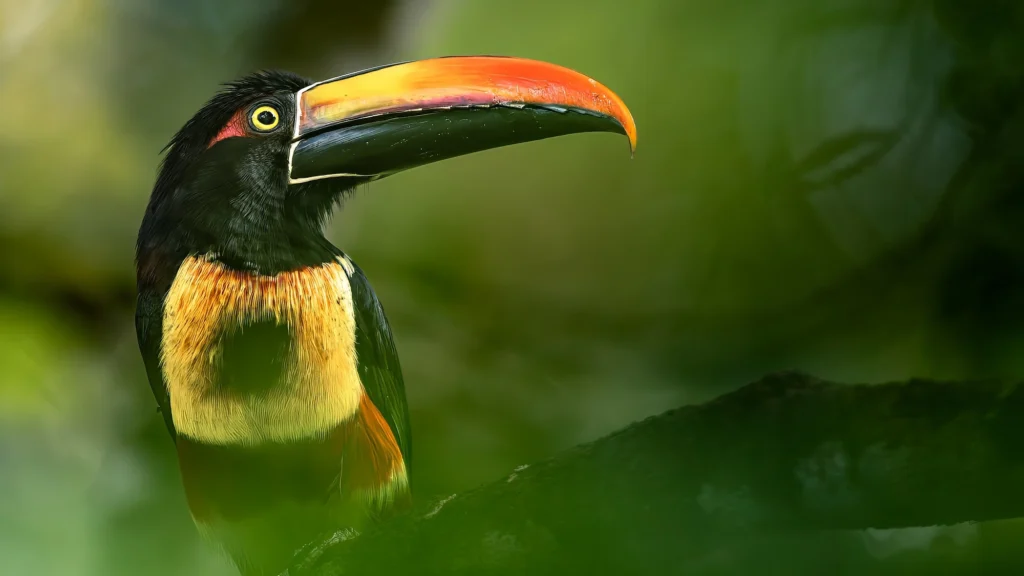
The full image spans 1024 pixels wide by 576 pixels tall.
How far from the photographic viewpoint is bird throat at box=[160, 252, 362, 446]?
4.49 ft

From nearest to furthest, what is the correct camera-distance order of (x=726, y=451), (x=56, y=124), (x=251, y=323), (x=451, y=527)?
(x=451, y=527) → (x=726, y=451) → (x=251, y=323) → (x=56, y=124)

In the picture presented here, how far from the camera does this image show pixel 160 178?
148 centimetres

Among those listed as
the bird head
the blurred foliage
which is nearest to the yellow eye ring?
the bird head

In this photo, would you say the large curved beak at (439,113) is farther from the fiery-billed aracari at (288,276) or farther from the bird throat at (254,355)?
the bird throat at (254,355)

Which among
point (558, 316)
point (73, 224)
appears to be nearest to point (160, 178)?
point (73, 224)

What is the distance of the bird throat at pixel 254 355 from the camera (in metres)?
1.37

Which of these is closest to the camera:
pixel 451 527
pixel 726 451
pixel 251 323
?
pixel 451 527

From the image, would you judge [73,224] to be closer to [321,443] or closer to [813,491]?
[321,443]

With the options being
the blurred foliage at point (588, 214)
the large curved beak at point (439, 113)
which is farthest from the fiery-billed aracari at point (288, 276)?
the blurred foliage at point (588, 214)

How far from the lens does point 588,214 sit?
5.27 ft

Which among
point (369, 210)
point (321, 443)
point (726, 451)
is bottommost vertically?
point (726, 451)

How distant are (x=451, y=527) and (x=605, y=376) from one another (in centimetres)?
61

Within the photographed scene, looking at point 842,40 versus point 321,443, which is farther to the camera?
point 842,40

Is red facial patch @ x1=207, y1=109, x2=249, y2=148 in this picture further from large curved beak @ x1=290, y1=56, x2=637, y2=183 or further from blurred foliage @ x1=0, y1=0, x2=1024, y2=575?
blurred foliage @ x1=0, y1=0, x2=1024, y2=575
